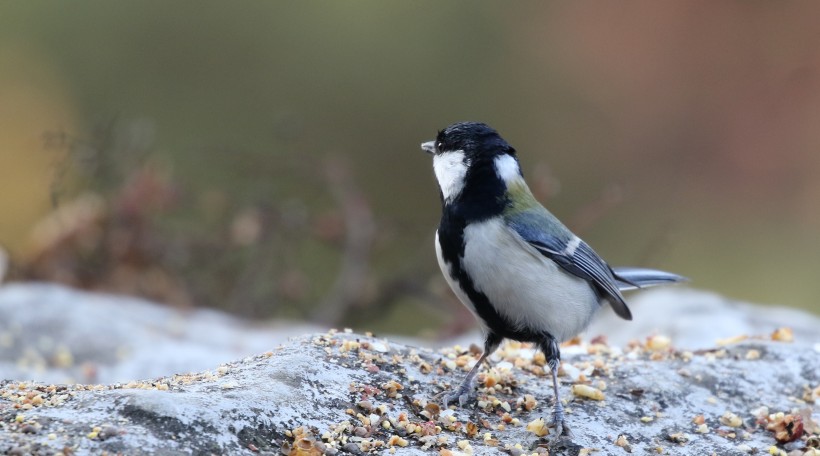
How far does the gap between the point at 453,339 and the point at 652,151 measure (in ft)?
11.2

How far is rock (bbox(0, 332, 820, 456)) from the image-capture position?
7.50 ft

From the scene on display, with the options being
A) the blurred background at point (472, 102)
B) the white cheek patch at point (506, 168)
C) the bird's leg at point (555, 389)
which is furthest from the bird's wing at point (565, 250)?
the blurred background at point (472, 102)

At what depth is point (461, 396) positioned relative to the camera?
9.85 ft

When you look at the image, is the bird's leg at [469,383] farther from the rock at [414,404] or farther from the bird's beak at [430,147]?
the bird's beak at [430,147]

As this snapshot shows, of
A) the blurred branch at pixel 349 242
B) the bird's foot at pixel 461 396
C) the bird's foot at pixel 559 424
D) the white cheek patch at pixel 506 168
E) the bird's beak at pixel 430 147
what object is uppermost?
the blurred branch at pixel 349 242

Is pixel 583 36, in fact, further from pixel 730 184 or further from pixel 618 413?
pixel 618 413

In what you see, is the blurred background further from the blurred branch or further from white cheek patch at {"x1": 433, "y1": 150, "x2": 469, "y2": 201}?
white cheek patch at {"x1": 433, "y1": 150, "x2": 469, "y2": 201}

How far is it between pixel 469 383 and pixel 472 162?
73 centimetres

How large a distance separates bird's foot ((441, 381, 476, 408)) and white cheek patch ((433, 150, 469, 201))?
62cm

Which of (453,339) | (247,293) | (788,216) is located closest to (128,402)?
(453,339)

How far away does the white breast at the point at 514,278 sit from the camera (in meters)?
3.00

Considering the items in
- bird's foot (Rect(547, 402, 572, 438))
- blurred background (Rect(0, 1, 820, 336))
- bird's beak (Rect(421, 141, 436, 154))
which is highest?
blurred background (Rect(0, 1, 820, 336))

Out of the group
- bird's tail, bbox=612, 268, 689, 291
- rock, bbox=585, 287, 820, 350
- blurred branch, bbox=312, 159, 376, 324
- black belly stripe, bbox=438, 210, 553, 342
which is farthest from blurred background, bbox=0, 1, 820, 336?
black belly stripe, bbox=438, 210, 553, 342

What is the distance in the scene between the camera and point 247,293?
21.3 ft
